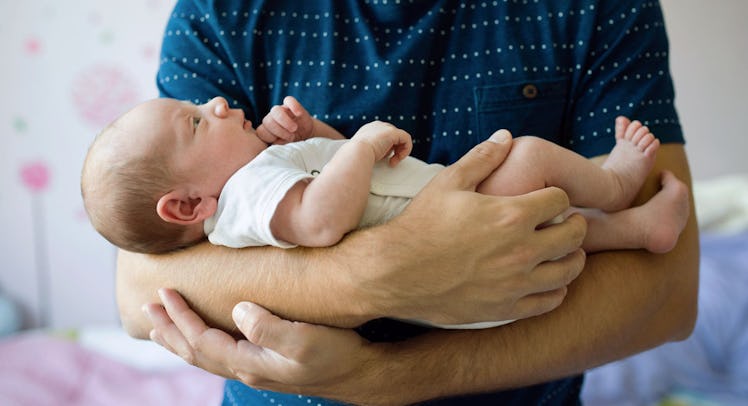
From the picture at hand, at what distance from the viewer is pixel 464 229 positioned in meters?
0.92

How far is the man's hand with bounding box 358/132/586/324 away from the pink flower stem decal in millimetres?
2770

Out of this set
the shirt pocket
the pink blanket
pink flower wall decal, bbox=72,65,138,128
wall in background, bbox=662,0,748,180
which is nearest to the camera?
the shirt pocket

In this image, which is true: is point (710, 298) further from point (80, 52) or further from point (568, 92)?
point (80, 52)

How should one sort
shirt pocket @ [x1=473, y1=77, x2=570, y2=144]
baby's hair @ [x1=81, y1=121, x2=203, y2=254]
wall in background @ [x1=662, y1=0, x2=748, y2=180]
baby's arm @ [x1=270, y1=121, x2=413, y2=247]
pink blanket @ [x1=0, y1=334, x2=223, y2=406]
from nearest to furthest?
baby's arm @ [x1=270, y1=121, x2=413, y2=247] → baby's hair @ [x1=81, y1=121, x2=203, y2=254] → shirt pocket @ [x1=473, y1=77, x2=570, y2=144] → pink blanket @ [x1=0, y1=334, x2=223, y2=406] → wall in background @ [x1=662, y1=0, x2=748, y2=180]

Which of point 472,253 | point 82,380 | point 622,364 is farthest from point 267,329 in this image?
point 82,380

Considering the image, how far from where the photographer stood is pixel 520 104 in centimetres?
114

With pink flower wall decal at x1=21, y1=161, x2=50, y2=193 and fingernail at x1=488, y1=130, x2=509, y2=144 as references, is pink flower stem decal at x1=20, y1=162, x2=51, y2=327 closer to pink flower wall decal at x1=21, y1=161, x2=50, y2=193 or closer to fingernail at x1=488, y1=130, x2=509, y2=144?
pink flower wall decal at x1=21, y1=161, x2=50, y2=193

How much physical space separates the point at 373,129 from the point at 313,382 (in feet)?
1.24

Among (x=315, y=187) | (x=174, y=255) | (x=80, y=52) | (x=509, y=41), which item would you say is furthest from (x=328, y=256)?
(x=80, y=52)

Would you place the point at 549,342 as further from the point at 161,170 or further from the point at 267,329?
the point at 161,170

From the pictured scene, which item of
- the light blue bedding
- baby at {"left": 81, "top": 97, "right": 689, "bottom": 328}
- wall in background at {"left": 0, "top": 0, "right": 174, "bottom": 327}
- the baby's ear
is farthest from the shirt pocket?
wall in background at {"left": 0, "top": 0, "right": 174, "bottom": 327}

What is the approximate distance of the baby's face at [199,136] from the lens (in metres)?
1.05

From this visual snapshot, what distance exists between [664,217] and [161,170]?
30.8 inches

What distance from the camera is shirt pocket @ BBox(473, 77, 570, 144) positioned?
3.74 ft
